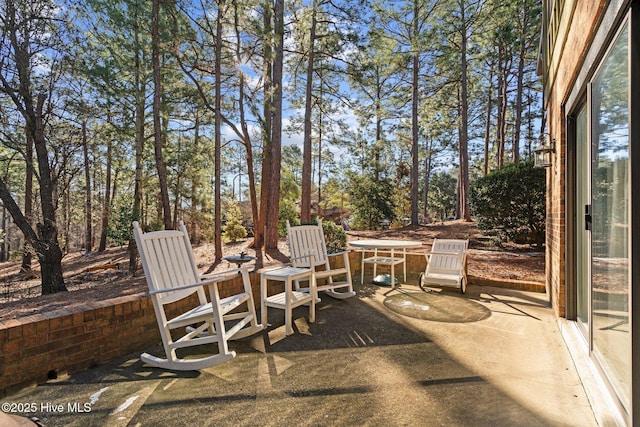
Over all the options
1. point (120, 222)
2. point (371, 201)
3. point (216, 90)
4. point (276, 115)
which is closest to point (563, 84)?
point (276, 115)

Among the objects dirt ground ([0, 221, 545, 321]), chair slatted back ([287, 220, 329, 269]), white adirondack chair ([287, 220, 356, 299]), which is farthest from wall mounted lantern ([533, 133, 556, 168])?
chair slatted back ([287, 220, 329, 269])

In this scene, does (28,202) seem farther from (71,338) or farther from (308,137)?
(71,338)

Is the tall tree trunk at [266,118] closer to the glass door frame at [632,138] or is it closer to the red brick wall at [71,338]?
the red brick wall at [71,338]

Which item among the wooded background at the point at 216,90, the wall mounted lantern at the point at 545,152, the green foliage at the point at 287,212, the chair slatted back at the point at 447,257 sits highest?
the wooded background at the point at 216,90

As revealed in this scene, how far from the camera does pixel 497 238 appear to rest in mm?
7324

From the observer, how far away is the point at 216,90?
7.74 m

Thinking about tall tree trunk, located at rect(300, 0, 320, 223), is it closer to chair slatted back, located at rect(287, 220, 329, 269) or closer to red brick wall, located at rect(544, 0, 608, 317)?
chair slatted back, located at rect(287, 220, 329, 269)

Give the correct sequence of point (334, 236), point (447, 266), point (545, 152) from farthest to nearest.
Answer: point (334, 236) → point (447, 266) → point (545, 152)

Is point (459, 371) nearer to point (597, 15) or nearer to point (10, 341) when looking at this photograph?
point (597, 15)

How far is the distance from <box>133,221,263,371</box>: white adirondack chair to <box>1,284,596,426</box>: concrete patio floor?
0.11m

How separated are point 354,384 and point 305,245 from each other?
6.78ft

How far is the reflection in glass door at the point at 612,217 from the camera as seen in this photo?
1570 mm

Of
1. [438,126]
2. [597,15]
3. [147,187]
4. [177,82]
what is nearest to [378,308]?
[597,15]

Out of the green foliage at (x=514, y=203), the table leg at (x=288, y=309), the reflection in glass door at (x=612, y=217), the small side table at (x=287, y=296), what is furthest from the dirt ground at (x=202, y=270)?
the table leg at (x=288, y=309)
